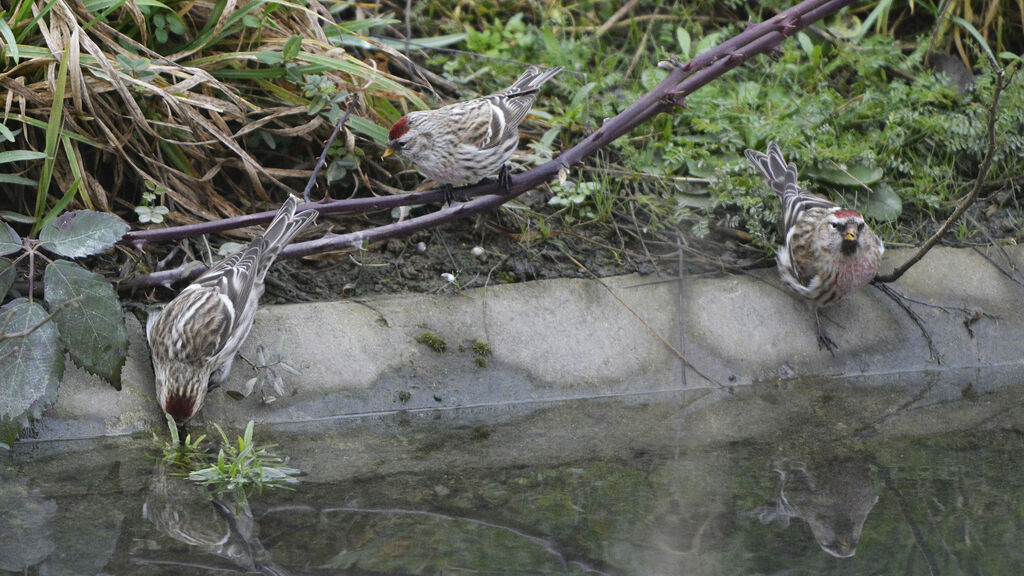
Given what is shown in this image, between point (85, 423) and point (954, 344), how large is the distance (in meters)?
4.15

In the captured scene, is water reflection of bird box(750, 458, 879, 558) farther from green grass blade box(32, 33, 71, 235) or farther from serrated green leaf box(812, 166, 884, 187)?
green grass blade box(32, 33, 71, 235)

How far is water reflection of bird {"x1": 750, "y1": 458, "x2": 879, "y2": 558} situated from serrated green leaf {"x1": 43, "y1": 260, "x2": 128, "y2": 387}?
8.77 ft

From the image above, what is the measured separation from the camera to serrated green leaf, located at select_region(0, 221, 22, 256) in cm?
434

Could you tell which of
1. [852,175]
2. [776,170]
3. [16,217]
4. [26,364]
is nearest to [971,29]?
[852,175]

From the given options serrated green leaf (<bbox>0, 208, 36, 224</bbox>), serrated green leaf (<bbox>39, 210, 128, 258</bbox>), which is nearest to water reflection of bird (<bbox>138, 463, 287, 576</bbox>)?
serrated green leaf (<bbox>39, 210, 128, 258</bbox>)

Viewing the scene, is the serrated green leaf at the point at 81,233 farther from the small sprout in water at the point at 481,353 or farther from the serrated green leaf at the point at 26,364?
the small sprout in water at the point at 481,353

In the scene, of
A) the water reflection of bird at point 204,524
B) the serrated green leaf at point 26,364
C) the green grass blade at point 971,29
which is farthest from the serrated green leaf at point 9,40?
the green grass blade at point 971,29

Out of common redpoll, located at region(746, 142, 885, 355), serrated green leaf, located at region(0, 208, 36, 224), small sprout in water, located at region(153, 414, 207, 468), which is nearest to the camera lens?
small sprout in water, located at region(153, 414, 207, 468)

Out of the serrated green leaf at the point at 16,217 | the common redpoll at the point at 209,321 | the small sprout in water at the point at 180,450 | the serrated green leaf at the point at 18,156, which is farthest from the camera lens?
the serrated green leaf at the point at 16,217

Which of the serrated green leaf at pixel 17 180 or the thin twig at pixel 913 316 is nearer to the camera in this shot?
the serrated green leaf at pixel 17 180

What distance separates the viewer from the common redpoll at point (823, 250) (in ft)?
16.2

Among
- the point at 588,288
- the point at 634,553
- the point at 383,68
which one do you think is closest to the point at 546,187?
the point at 588,288

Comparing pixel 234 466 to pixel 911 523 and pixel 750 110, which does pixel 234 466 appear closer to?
pixel 911 523

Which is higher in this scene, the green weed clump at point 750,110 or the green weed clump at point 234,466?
the green weed clump at point 750,110
